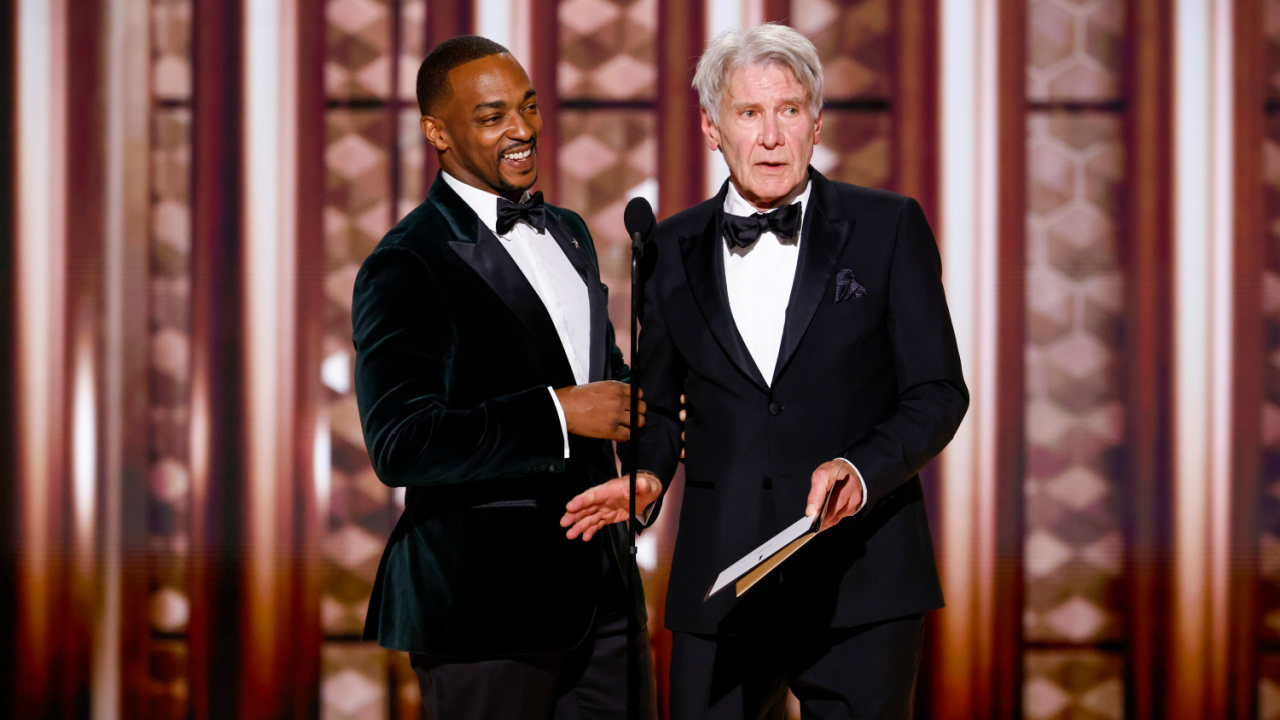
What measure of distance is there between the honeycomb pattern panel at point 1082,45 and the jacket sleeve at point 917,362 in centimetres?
170

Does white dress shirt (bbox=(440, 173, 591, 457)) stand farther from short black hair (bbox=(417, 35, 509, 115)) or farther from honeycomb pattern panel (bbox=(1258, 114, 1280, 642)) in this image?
honeycomb pattern panel (bbox=(1258, 114, 1280, 642))

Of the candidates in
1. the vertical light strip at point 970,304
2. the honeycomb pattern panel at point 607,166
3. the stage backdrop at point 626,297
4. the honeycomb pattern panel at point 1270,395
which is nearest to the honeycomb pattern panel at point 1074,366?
the stage backdrop at point 626,297

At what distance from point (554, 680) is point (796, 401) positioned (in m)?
0.65

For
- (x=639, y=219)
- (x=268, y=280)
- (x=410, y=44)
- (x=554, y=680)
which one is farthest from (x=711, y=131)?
(x=268, y=280)

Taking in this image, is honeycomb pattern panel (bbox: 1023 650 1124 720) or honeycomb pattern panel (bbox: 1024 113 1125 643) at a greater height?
honeycomb pattern panel (bbox: 1024 113 1125 643)

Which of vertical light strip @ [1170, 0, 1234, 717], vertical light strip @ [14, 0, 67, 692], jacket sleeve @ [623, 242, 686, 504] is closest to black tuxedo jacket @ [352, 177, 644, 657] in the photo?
jacket sleeve @ [623, 242, 686, 504]

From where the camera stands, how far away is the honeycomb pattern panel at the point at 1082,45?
2875 mm

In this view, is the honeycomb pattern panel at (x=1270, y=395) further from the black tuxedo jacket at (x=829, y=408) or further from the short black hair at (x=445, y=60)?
the short black hair at (x=445, y=60)

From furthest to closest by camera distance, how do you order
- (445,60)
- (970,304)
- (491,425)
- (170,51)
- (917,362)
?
(170,51) < (970,304) < (445,60) < (491,425) < (917,362)

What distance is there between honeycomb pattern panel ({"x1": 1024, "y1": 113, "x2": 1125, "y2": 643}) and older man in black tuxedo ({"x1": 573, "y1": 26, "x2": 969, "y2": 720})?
1533mm

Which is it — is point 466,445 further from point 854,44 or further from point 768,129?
point 854,44

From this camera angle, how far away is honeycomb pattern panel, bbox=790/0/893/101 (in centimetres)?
288

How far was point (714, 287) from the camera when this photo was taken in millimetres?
1507

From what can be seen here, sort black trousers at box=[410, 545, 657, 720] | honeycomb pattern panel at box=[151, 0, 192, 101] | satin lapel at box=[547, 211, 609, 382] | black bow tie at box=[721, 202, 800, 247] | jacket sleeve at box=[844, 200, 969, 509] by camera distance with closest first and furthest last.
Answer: jacket sleeve at box=[844, 200, 969, 509] → black bow tie at box=[721, 202, 800, 247] → black trousers at box=[410, 545, 657, 720] → satin lapel at box=[547, 211, 609, 382] → honeycomb pattern panel at box=[151, 0, 192, 101]
